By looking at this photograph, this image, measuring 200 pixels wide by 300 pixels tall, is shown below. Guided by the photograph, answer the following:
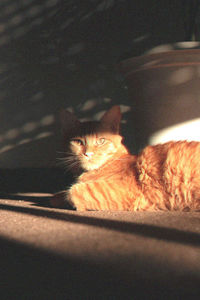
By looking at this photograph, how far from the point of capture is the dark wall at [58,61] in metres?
2.36

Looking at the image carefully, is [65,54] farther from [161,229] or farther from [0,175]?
[161,229]

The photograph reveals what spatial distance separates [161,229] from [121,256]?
237 millimetres

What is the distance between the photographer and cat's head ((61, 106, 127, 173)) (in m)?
1.51

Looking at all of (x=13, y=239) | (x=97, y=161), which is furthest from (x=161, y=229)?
(x=97, y=161)

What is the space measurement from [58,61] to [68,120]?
1017mm

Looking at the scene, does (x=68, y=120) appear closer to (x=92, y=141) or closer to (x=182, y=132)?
(x=92, y=141)

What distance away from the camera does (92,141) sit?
60.8 inches

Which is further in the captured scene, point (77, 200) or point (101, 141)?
point (101, 141)

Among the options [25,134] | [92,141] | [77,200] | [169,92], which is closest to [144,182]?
[77,200]

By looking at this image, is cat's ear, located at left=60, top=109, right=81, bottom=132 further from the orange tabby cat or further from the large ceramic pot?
the large ceramic pot

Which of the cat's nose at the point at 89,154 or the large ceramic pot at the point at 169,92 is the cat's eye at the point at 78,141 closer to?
the cat's nose at the point at 89,154

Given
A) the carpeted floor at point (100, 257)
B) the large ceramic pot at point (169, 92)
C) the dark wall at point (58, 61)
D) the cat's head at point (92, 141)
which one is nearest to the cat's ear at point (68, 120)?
the cat's head at point (92, 141)

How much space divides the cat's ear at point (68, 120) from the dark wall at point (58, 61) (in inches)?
32.1

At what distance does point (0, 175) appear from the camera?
2.40 metres
